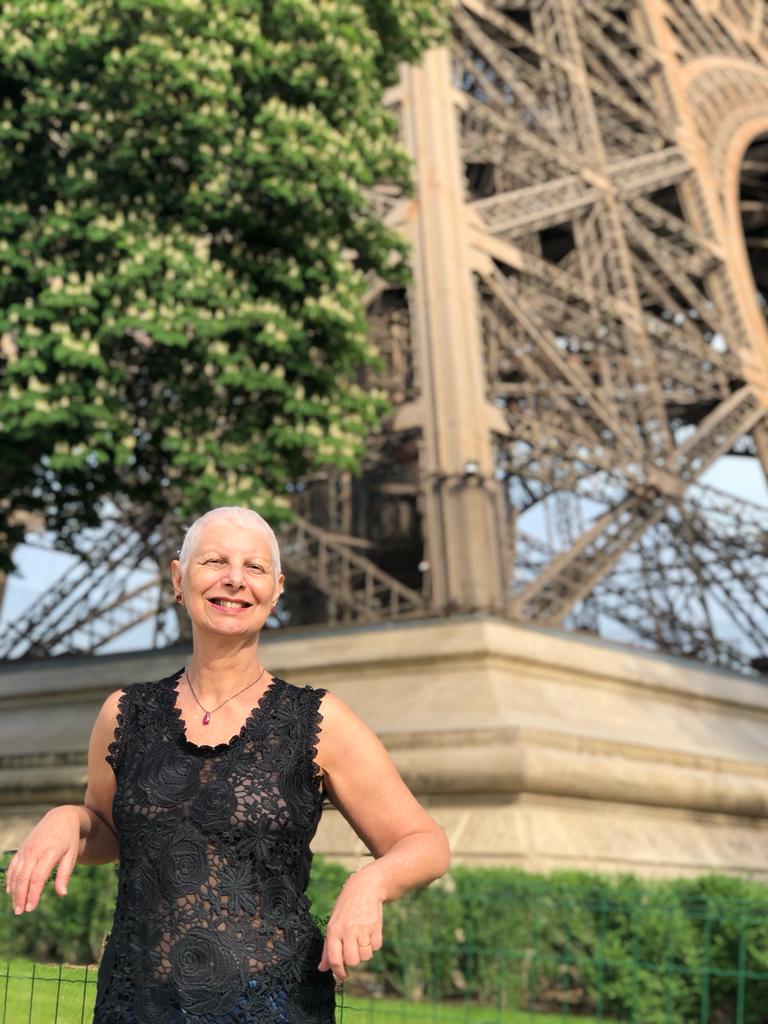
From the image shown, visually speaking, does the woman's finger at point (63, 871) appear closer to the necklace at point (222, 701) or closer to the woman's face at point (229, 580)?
the necklace at point (222, 701)

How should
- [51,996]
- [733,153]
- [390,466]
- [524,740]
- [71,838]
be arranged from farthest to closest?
[733,153] < [390,466] < [524,740] < [51,996] < [71,838]

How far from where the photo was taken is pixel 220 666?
220cm

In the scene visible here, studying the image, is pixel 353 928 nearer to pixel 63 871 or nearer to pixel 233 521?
pixel 63 871

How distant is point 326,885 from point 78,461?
14.0 ft

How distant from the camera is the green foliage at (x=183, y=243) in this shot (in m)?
9.17

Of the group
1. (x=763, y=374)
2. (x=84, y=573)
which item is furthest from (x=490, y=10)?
(x=84, y=573)

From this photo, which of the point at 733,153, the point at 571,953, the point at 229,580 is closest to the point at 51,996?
the point at 229,580

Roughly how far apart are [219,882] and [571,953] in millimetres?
6371

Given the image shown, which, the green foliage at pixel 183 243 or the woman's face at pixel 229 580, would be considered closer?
the woman's face at pixel 229 580

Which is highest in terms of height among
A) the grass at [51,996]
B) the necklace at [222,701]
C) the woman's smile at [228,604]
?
the woman's smile at [228,604]

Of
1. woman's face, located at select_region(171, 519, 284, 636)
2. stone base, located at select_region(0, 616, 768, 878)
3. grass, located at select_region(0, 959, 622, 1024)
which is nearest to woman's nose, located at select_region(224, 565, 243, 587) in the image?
woman's face, located at select_region(171, 519, 284, 636)

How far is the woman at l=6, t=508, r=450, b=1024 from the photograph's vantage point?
1.88 meters

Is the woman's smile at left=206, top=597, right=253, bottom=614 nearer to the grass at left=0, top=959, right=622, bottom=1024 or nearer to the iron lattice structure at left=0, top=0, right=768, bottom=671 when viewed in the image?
the grass at left=0, top=959, right=622, bottom=1024

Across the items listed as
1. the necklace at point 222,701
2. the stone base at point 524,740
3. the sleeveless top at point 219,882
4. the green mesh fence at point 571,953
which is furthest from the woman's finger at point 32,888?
the stone base at point 524,740
